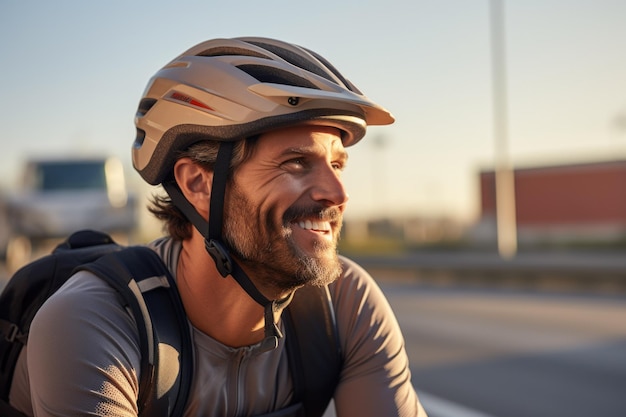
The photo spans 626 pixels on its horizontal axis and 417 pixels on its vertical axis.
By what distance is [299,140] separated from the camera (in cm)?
276

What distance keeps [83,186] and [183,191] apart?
57.7 feet

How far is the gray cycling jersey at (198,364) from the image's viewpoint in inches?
93.7

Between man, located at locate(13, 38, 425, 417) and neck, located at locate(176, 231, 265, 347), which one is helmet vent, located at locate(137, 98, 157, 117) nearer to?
man, located at locate(13, 38, 425, 417)

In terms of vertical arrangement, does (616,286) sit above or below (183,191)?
below

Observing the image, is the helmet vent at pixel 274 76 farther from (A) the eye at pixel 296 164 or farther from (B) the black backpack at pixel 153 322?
(B) the black backpack at pixel 153 322

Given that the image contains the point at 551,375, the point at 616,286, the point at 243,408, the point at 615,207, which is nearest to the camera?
the point at 243,408

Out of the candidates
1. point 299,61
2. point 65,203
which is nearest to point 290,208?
point 299,61

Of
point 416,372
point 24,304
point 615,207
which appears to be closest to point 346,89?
point 24,304

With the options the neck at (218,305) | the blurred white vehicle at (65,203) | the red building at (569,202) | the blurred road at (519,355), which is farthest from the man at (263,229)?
the red building at (569,202)

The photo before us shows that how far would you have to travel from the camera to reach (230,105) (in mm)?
2783

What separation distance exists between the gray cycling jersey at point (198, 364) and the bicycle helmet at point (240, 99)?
37 centimetres

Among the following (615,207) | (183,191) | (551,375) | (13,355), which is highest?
(183,191)

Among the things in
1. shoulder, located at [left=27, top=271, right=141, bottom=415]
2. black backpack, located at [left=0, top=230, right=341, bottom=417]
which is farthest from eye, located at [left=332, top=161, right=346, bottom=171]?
shoulder, located at [left=27, top=271, right=141, bottom=415]

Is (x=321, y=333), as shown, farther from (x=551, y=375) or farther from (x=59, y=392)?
(x=551, y=375)
